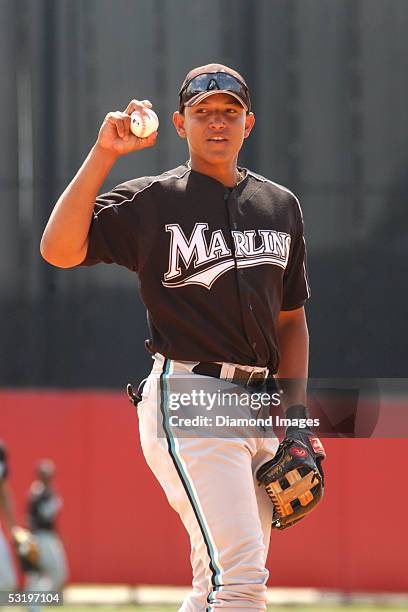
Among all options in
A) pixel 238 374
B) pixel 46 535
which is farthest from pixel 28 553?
pixel 238 374

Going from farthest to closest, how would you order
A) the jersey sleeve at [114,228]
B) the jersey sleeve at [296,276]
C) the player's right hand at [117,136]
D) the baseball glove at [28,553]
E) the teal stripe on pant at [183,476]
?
1. the baseball glove at [28,553]
2. the jersey sleeve at [296,276]
3. the jersey sleeve at [114,228]
4. the player's right hand at [117,136]
5. the teal stripe on pant at [183,476]

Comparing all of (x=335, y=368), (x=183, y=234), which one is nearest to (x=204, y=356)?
(x=183, y=234)

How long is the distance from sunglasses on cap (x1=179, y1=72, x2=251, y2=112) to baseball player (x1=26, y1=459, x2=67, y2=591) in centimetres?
607

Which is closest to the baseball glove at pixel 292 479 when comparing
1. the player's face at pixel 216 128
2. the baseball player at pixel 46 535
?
the player's face at pixel 216 128

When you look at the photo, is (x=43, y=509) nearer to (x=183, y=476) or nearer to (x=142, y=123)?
(x=183, y=476)

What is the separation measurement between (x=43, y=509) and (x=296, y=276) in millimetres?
6052

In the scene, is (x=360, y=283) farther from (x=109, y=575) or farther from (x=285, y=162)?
(x=109, y=575)

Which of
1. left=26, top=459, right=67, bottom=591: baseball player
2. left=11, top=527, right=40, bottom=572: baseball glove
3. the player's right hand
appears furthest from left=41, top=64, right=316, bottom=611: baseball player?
left=26, top=459, right=67, bottom=591: baseball player

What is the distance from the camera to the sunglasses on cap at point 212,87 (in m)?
3.76

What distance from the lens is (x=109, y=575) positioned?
391 inches

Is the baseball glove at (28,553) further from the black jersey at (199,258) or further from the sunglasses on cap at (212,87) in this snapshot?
the sunglasses on cap at (212,87)

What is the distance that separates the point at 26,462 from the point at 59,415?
484 mm

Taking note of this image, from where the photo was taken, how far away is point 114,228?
371 cm

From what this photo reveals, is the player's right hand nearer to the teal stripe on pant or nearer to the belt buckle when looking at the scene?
the teal stripe on pant
